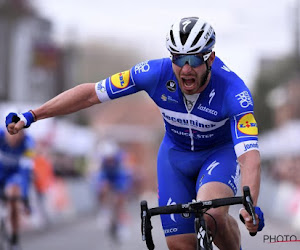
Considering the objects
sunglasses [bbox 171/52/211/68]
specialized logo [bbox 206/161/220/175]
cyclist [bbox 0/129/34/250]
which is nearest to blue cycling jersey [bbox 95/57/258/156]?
specialized logo [bbox 206/161/220/175]

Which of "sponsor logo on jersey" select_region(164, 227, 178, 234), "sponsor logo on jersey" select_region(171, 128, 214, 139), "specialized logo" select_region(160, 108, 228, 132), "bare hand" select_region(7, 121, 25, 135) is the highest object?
"bare hand" select_region(7, 121, 25, 135)

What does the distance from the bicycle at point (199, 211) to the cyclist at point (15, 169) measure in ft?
21.1

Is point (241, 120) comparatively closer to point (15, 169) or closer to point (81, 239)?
point (15, 169)

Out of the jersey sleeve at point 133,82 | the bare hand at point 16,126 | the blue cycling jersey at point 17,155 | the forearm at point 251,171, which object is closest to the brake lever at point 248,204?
the forearm at point 251,171

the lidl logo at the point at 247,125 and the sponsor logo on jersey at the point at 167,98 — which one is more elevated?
the sponsor logo on jersey at the point at 167,98

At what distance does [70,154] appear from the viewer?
32.8 meters

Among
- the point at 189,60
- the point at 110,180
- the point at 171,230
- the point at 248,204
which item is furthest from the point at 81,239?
the point at 248,204

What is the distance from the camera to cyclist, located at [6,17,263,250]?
5.68 meters

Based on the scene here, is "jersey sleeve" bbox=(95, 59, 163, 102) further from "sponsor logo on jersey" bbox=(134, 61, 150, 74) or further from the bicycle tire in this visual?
the bicycle tire

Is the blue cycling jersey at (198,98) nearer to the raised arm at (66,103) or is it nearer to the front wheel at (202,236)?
the raised arm at (66,103)

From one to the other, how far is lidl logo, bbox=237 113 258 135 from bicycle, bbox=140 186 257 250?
0.70 m

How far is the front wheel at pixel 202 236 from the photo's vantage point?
5.36m

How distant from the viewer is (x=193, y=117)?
6.13 m

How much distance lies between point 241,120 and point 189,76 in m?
0.50
